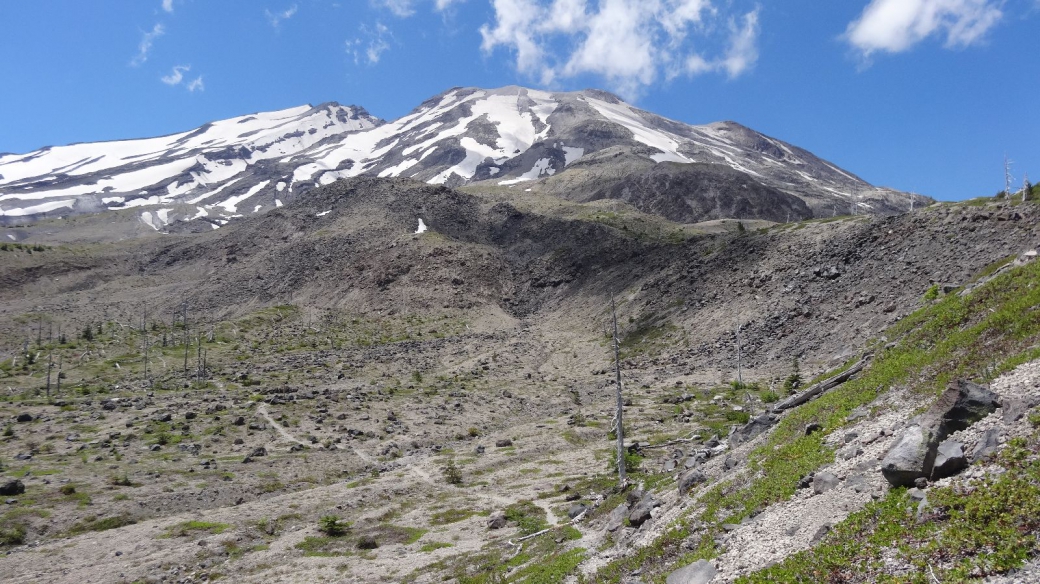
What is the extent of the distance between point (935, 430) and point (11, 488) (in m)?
57.3

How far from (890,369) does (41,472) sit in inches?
2416

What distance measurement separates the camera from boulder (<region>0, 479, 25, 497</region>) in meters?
42.5

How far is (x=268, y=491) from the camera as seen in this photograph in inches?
1847

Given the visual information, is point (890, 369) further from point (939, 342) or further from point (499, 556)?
point (499, 556)

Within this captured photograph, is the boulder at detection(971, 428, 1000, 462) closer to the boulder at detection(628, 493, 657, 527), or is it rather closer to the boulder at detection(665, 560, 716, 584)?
the boulder at detection(665, 560, 716, 584)

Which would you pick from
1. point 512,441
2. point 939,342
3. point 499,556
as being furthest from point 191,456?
point 939,342

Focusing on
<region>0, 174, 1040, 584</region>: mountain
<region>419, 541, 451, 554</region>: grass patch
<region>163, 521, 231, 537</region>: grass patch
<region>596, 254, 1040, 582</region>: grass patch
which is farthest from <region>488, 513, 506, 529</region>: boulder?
<region>163, 521, 231, 537</region>: grass patch

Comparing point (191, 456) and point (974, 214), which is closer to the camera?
point (191, 456)

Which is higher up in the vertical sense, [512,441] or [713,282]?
[713,282]

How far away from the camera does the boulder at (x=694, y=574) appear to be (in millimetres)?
14406

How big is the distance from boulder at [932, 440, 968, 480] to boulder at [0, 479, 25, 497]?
56907 mm

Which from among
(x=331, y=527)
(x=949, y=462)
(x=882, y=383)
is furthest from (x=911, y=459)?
(x=331, y=527)

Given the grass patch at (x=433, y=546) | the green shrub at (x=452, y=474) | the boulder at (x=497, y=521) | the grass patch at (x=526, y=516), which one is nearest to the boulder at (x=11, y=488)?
the green shrub at (x=452, y=474)

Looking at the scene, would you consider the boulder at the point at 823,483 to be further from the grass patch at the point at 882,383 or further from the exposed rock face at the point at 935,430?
the exposed rock face at the point at 935,430
